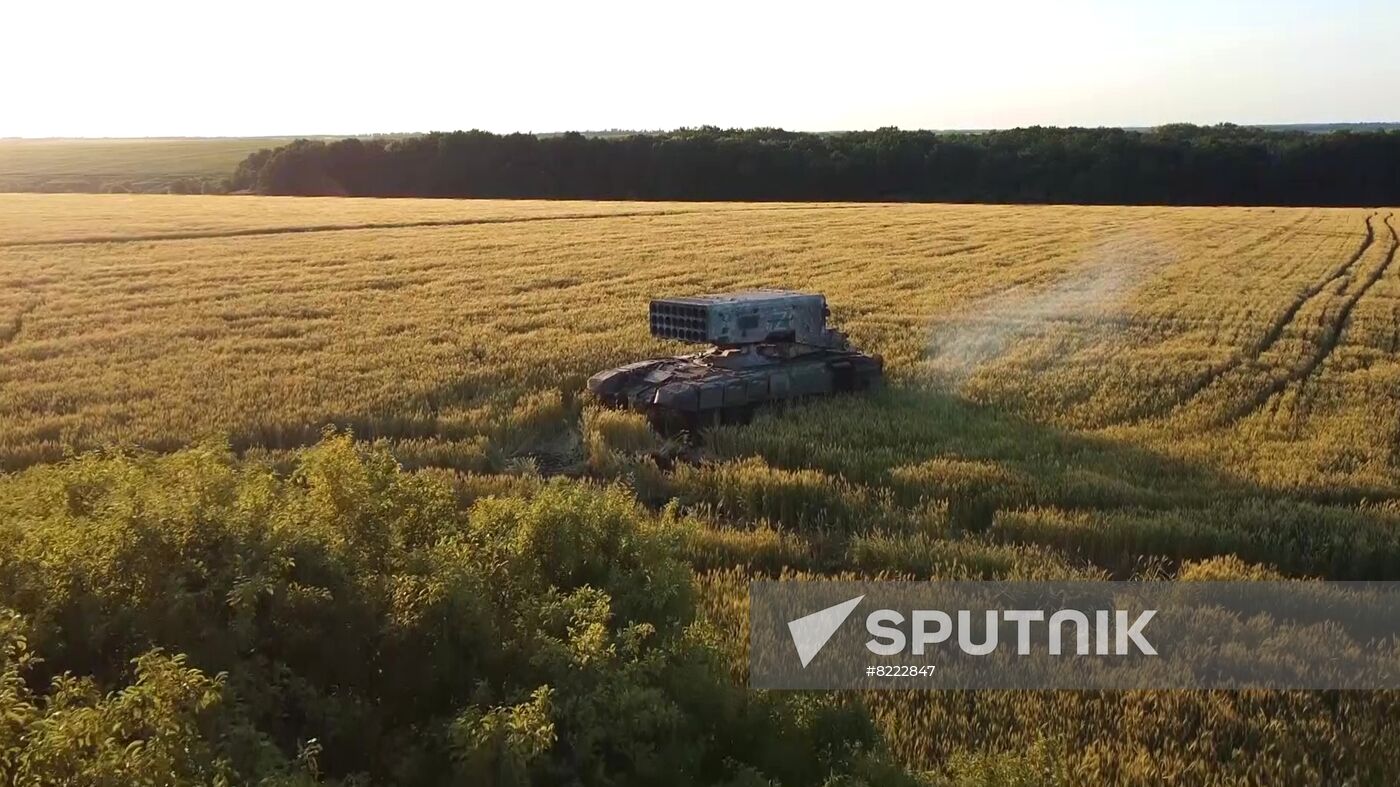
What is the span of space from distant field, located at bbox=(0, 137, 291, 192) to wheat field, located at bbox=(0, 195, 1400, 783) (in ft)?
175

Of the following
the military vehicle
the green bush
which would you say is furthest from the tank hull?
the green bush

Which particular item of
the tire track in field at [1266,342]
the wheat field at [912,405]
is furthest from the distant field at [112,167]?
the tire track in field at [1266,342]

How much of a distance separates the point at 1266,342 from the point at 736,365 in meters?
9.80

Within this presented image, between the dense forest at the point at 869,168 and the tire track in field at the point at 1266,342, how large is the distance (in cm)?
3964

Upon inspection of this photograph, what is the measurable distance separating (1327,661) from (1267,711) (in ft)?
2.64

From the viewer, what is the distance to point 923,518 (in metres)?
9.45

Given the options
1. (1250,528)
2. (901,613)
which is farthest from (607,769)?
(1250,528)

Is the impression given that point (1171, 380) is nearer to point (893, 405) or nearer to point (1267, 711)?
point (893, 405)

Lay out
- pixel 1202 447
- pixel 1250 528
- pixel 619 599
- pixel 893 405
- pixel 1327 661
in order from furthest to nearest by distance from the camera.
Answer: pixel 893 405 → pixel 1202 447 → pixel 1250 528 → pixel 1327 661 → pixel 619 599

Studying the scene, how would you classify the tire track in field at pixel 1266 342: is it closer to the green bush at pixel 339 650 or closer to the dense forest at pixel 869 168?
the green bush at pixel 339 650

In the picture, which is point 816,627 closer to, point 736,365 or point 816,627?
point 816,627

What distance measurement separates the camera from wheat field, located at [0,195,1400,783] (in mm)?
6793

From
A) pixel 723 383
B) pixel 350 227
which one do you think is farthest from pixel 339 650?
pixel 350 227

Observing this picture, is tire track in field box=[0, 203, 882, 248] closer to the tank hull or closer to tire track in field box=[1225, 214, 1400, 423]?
the tank hull
